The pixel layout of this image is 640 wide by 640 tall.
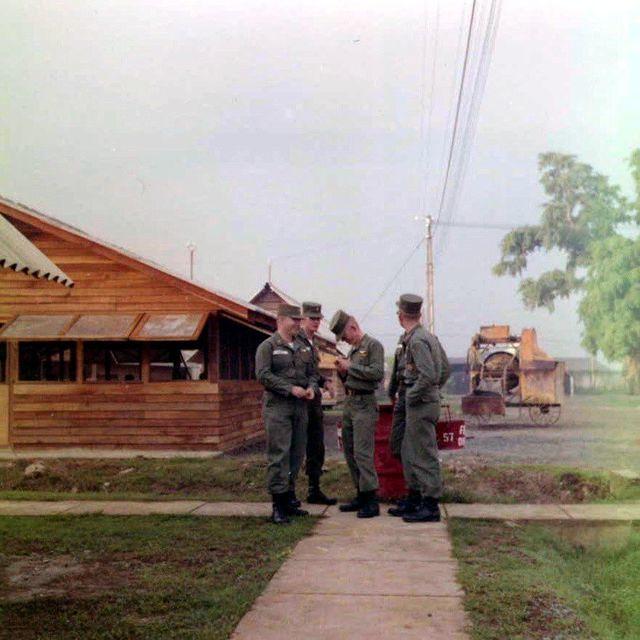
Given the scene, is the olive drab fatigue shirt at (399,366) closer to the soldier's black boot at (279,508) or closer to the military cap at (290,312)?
the military cap at (290,312)

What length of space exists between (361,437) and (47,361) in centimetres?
974

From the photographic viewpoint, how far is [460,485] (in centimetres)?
941

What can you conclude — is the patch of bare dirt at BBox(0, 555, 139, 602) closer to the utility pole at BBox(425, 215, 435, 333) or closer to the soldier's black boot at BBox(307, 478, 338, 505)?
the soldier's black boot at BBox(307, 478, 338, 505)

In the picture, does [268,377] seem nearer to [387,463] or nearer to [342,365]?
[342,365]

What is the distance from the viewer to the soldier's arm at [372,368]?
7.71 metres

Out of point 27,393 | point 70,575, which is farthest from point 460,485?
point 27,393

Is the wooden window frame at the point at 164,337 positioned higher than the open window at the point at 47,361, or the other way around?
the wooden window frame at the point at 164,337

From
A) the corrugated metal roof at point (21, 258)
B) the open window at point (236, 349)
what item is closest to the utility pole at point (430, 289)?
the open window at point (236, 349)

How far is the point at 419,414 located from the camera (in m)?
7.49

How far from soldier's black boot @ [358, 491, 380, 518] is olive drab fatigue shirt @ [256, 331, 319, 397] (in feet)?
3.41

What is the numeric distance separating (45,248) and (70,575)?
11.4m

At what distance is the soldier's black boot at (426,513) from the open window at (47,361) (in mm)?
9878

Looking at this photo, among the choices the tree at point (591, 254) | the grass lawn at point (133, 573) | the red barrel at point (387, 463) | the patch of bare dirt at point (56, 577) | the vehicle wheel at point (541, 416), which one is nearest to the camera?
the grass lawn at point (133, 573)

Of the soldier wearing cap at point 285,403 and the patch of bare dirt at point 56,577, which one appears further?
the soldier wearing cap at point 285,403
